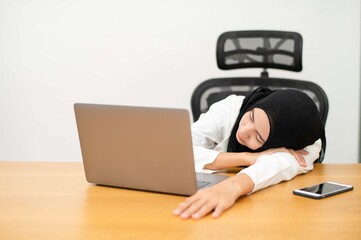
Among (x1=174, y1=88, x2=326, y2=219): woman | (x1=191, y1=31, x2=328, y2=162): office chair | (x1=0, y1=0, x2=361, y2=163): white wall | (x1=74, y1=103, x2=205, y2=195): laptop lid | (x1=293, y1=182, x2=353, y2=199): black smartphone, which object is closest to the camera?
(x1=74, y1=103, x2=205, y2=195): laptop lid

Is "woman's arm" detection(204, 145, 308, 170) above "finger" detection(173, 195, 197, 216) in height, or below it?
below

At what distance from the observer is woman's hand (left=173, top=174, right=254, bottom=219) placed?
1446 millimetres

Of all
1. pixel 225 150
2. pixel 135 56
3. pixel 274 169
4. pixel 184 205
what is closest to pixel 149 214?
pixel 184 205

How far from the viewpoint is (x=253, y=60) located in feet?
9.24

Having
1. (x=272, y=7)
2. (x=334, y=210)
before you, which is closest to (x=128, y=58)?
(x=272, y=7)

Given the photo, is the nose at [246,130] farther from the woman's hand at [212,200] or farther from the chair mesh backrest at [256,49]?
the chair mesh backrest at [256,49]

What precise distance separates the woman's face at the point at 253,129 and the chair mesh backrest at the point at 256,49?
0.86m

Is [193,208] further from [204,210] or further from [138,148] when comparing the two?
[138,148]

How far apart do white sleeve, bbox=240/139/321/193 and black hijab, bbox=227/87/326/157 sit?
2.0 inches

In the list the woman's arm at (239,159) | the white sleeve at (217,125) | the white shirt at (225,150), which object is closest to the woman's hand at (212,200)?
the white shirt at (225,150)

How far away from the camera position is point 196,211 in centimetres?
145

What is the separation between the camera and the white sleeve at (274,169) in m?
1.70

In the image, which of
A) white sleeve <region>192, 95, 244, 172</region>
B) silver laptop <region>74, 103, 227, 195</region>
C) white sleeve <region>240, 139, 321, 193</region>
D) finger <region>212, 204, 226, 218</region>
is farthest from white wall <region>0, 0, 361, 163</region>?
finger <region>212, 204, 226, 218</region>

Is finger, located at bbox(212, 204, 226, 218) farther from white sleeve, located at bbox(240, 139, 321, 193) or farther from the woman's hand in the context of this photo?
white sleeve, located at bbox(240, 139, 321, 193)
